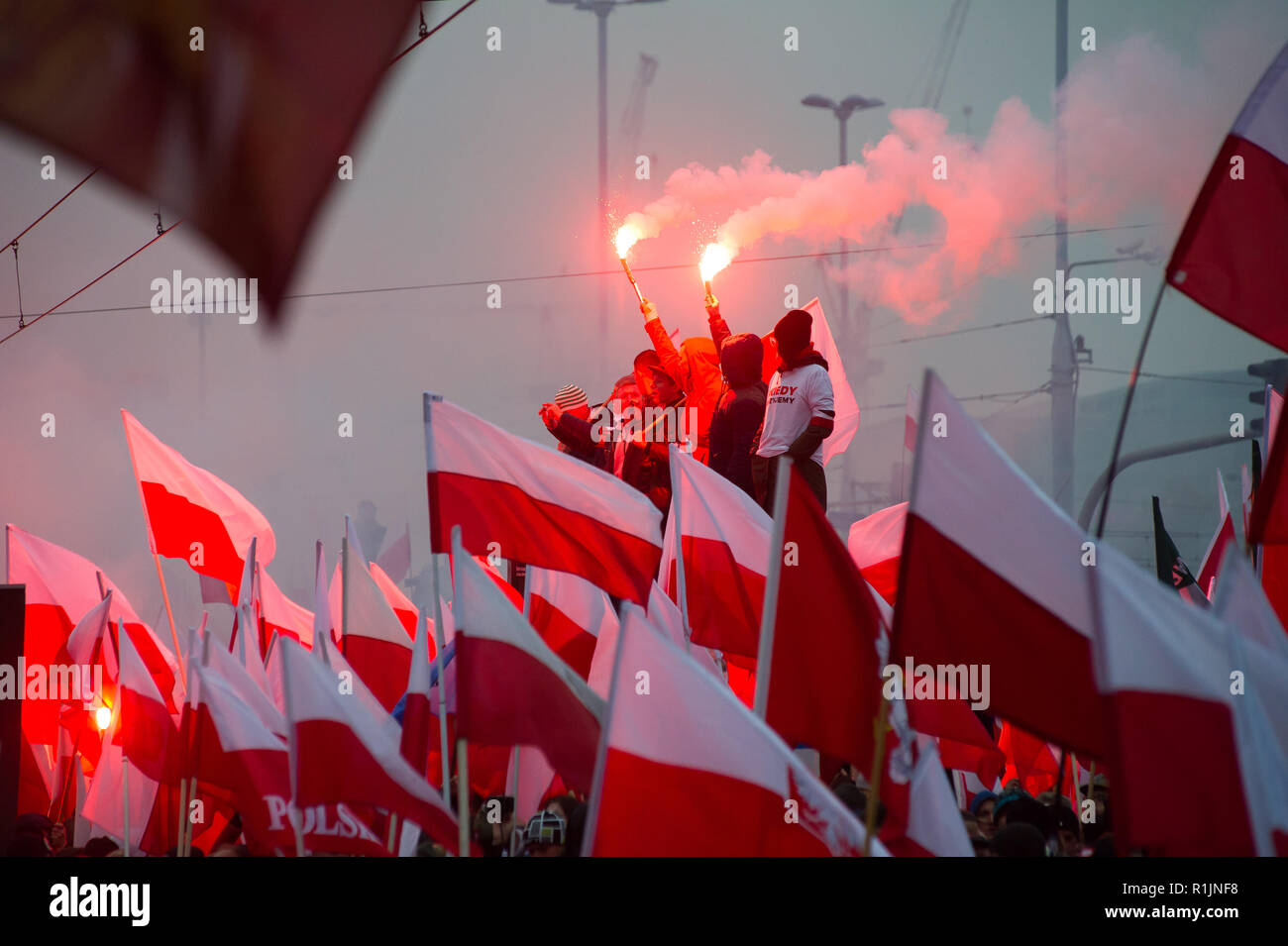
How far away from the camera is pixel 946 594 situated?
325 centimetres

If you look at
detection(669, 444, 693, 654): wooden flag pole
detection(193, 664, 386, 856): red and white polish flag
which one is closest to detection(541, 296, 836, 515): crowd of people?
detection(669, 444, 693, 654): wooden flag pole

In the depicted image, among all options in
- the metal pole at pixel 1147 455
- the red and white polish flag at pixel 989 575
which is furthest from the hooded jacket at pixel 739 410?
the metal pole at pixel 1147 455

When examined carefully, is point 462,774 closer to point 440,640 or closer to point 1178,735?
point 440,640

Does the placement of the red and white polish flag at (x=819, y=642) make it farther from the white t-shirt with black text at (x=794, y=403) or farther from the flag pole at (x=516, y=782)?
the white t-shirt with black text at (x=794, y=403)

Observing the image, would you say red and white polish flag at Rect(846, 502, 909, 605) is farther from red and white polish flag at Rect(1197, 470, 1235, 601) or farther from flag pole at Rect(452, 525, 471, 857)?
flag pole at Rect(452, 525, 471, 857)

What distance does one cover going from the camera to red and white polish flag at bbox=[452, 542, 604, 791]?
11.7 ft

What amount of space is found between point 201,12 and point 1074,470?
6.47 metres

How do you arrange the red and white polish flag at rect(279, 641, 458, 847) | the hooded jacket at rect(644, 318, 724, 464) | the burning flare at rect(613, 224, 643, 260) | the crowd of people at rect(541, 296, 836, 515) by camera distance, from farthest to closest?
the burning flare at rect(613, 224, 643, 260)
the hooded jacket at rect(644, 318, 724, 464)
the crowd of people at rect(541, 296, 836, 515)
the red and white polish flag at rect(279, 641, 458, 847)

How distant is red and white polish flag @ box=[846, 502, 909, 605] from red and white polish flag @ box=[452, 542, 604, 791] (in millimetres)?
2302

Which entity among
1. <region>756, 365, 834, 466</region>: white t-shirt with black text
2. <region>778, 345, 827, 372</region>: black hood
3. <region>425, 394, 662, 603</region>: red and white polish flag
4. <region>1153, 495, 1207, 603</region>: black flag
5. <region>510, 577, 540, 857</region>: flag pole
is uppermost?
<region>778, 345, 827, 372</region>: black hood

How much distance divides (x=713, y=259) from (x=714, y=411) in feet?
3.11

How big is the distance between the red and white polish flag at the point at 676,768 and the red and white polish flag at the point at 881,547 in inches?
109

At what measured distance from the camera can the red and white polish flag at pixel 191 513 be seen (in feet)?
20.9

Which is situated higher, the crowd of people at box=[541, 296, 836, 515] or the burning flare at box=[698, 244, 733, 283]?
the burning flare at box=[698, 244, 733, 283]
